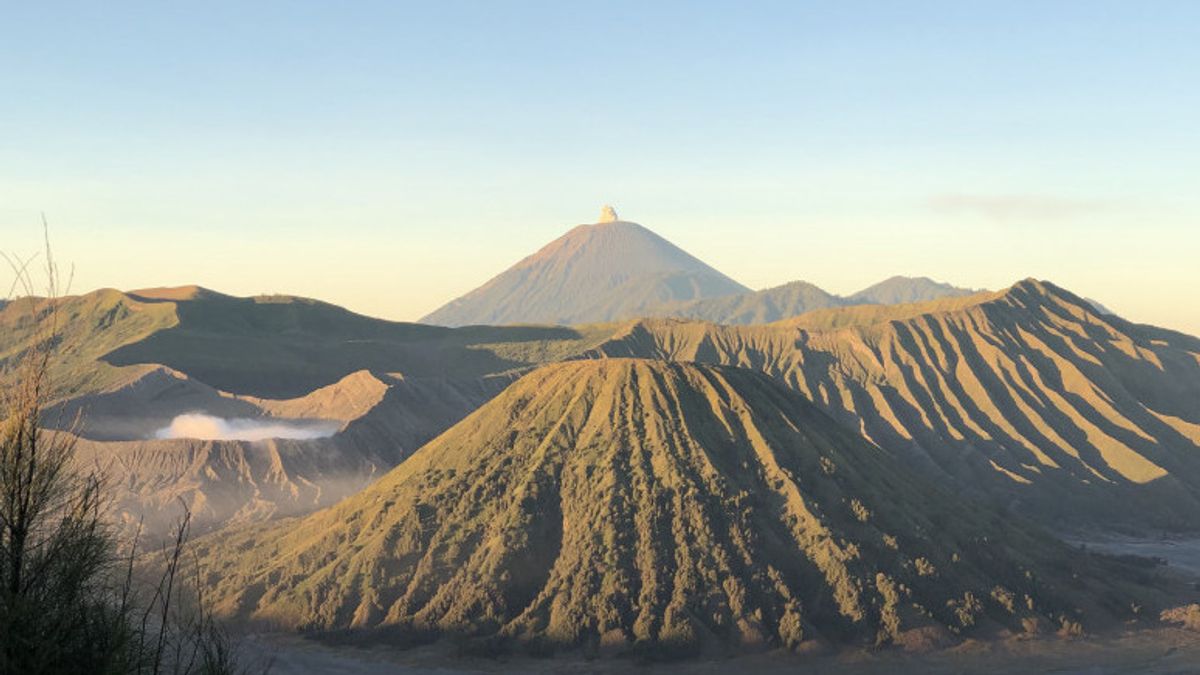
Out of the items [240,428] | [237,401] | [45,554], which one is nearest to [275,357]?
[237,401]

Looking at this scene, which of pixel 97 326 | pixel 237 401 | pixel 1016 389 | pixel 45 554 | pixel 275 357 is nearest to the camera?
pixel 45 554

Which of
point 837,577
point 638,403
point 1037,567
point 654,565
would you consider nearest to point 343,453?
point 638,403

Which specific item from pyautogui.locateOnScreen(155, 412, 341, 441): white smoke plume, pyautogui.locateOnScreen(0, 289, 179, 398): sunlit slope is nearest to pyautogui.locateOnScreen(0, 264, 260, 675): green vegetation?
pyautogui.locateOnScreen(155, 412, 341, 441): white smoke plume

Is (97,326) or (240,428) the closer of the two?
(240,428)

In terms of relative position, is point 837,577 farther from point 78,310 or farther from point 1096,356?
point 78,310

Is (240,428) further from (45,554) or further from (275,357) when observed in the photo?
(45,554)

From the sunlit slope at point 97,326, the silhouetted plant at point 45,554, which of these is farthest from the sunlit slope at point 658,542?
the sunlit slope at point 97,326
